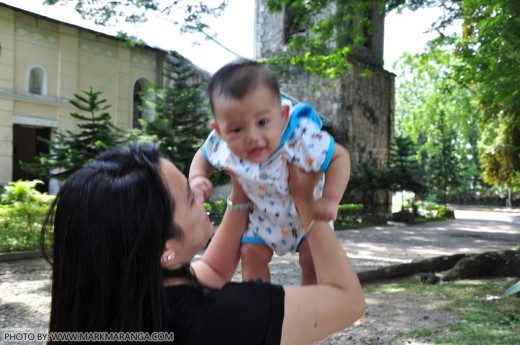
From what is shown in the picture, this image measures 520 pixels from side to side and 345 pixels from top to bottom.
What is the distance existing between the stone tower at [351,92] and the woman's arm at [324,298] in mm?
16951

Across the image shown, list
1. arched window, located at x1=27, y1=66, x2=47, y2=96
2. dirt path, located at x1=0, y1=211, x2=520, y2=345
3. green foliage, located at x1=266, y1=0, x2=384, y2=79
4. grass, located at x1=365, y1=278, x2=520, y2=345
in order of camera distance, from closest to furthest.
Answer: grass, located at x1=365, y1=278, x2=520, y2=345 → dirt path, located at x1=0, y1=211, x2=520, y2=345 → green foliage, located at x1=266, y1=0, x2=384, y2=79 → arched window, located at x1=27, y1=66, x2=47, y2=96

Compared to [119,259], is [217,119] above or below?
above

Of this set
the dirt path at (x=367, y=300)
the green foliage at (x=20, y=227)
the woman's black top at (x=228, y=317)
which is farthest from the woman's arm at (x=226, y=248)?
the green foliage at (x=20, y=227)

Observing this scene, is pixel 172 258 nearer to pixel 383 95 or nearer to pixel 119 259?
pixel 119 259

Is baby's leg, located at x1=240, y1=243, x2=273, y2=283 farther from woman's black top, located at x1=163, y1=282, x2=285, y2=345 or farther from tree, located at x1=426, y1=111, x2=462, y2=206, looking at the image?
tree, located at x1=426, y1=111, x2=462, y2=206

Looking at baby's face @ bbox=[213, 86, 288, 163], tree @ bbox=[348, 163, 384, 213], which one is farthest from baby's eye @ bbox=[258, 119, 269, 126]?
tree @ bbox=[348, 163, 384, 213]

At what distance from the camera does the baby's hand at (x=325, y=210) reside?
1.61 m

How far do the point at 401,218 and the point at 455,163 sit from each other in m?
18.7

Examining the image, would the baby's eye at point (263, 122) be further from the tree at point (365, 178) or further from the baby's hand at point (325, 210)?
the tree at point (365, 178)

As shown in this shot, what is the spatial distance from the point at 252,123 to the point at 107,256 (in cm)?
86

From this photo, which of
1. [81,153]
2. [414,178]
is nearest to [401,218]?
[414,178]

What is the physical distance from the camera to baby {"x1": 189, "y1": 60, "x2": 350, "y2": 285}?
189 centimetres

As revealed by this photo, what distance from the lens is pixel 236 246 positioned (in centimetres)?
212

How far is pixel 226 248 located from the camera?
6.77 feet
